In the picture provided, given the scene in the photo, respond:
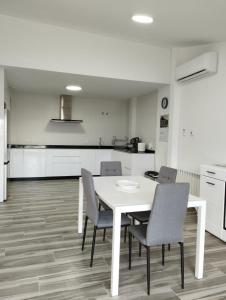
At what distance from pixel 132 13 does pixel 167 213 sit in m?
2.48

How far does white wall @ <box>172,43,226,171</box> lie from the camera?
11.9ft

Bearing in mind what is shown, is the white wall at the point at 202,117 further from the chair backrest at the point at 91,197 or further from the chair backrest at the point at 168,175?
the chair backrest at the point at 91,197

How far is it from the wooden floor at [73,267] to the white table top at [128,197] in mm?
675

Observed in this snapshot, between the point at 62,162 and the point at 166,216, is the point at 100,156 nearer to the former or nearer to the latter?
the point at 62,162

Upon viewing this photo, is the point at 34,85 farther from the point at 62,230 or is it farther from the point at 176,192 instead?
the point at 176,192

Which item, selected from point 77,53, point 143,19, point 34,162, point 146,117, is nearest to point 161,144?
point 146,117

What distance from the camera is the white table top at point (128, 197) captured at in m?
1.97

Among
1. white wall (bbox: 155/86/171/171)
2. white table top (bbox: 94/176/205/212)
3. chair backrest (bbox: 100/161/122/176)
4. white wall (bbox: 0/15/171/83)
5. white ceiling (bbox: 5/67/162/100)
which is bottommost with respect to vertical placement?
white table top (bbox: 94/176/205/212)

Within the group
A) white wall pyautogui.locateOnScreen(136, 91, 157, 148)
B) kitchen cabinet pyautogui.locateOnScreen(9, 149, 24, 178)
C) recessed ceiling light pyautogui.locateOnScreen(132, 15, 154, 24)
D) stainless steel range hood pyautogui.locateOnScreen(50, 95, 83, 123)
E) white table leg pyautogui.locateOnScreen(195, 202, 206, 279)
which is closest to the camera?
white table leg pyautogui.locateOnScreen(195, 202, 206, 279)

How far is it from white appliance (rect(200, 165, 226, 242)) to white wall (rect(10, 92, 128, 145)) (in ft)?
14.1

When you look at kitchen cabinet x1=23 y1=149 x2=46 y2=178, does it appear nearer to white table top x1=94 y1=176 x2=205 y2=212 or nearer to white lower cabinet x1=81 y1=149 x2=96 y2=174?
white lower cabinet x1=81 y1=149 x2=96 y2=174

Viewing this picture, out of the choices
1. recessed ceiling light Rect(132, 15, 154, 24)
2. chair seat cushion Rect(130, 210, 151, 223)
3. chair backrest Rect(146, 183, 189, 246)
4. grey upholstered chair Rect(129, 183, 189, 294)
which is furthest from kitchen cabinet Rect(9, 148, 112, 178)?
chair backrest Rect(146, 183, 189, 246)

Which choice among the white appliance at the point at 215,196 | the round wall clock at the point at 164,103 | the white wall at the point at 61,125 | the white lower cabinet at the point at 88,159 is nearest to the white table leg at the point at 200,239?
the white appliance at the point at 215,196

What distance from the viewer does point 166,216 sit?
76.4 inches
